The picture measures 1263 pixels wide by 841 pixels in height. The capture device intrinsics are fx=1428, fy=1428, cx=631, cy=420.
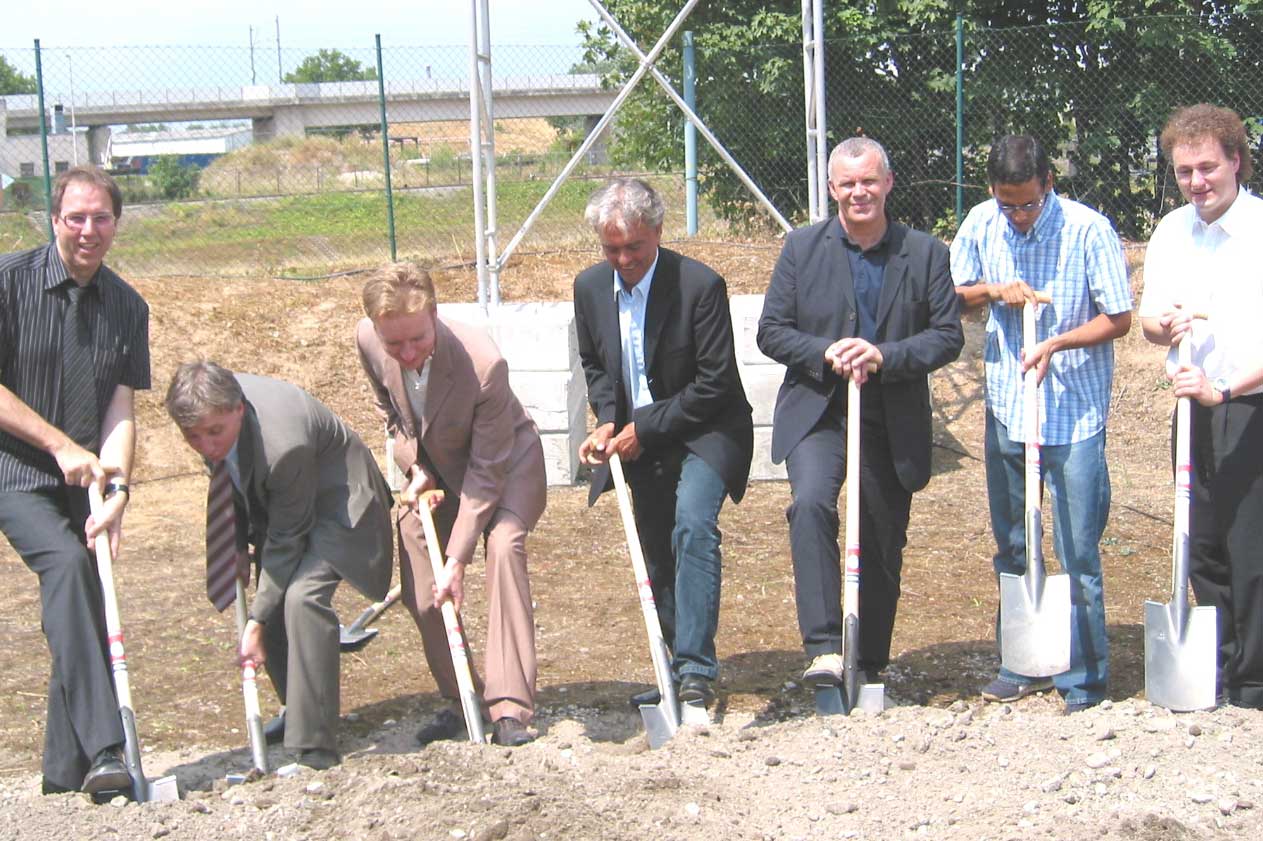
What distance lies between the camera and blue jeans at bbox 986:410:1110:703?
15.2ft

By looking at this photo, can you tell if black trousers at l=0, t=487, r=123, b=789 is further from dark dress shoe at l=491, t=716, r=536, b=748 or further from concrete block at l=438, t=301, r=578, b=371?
concrete block at l=438, t=301, r=578, b=371

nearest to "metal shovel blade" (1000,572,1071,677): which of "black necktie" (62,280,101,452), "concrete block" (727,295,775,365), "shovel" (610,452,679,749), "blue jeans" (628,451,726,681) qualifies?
"blue jeans" (628,451,726,681)

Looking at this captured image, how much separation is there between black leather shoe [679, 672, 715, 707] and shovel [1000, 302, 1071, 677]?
98 cm

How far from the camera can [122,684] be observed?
4.11m

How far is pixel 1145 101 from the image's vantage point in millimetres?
12164

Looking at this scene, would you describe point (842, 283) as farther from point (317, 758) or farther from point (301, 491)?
point (317, 758)

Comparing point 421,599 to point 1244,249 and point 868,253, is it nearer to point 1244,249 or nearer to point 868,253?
point 868,253

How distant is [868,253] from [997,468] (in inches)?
34.5

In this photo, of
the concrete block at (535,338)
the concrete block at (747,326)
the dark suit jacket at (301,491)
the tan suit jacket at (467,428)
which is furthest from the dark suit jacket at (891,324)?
the concrete block at (535,338)

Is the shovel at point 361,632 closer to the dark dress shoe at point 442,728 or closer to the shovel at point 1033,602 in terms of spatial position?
the dark dress shoe at point 442,728

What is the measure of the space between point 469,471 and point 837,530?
4.05 feet

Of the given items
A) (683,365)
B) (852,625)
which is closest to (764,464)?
(683,365)

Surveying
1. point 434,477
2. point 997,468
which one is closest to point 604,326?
point 434,477

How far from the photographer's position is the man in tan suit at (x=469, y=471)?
4.40 meters
